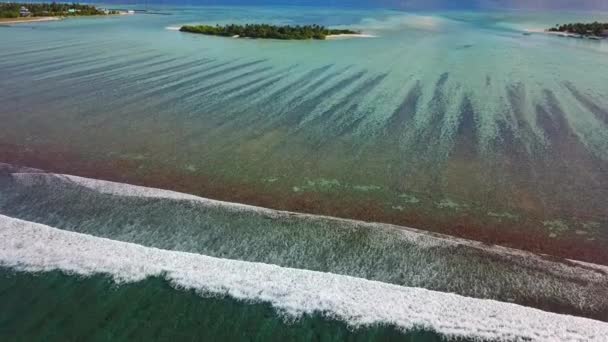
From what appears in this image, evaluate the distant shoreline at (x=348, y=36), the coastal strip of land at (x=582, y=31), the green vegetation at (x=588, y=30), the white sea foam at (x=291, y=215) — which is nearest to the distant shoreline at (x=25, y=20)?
the distant shoreline at (x=348, y=36)

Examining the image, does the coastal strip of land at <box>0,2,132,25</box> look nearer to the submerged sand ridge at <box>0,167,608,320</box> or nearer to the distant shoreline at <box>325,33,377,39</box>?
the distant shoreline at <box>325,33,377,39</box>

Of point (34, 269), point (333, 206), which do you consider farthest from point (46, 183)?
point (333, 206)

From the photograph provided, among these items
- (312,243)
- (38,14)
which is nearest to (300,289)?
(312,243)

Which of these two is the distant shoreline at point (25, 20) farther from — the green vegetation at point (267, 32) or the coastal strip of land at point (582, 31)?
the coastal strip of land at point (582, 31)

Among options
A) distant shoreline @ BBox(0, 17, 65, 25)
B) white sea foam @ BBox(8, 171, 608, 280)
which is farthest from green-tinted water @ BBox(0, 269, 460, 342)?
distant shoreline @ BBox(0, 17, 65, 25)

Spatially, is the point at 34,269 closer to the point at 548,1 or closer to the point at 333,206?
the point at 333,206

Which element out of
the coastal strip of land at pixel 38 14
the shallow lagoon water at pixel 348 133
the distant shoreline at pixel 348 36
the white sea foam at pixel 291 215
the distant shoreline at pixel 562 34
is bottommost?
the white sea foam at pixel 291 215

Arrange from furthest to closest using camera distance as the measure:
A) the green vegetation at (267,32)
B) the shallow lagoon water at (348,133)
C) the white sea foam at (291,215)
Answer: the green vegetation at (267,32)
the shallow lagoon water at (348,133)
the white sea foam at (291,215)
